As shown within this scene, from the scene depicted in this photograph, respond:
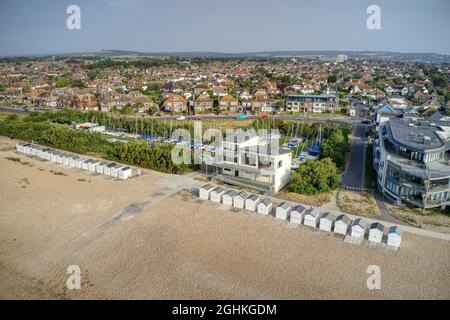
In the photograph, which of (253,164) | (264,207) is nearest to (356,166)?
(253,164)

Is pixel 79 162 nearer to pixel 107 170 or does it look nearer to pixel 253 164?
pixel 107 170

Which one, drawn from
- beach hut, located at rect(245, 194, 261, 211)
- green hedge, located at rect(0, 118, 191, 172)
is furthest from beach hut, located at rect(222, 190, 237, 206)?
green hedge, located at rect(0, 118, 191, 172)

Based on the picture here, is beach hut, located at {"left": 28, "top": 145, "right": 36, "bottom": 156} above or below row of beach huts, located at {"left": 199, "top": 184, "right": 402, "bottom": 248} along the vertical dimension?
above

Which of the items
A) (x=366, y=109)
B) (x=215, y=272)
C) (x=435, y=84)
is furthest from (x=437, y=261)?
(x=435, y=84)

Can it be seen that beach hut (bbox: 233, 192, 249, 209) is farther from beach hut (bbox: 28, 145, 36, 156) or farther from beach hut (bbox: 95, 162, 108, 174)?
beach hut (bbox: 28, 145, 36, 156)
